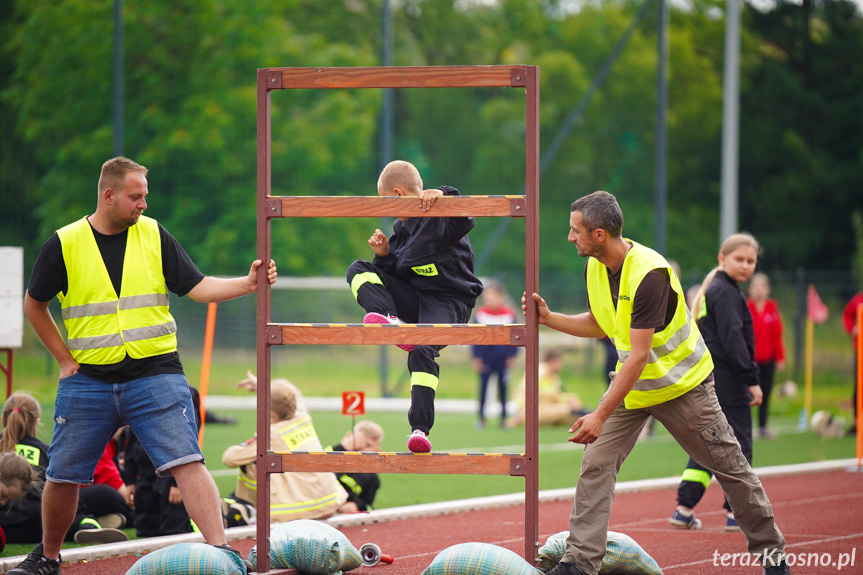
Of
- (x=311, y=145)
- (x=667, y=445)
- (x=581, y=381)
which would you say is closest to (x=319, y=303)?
(x=311, y=145)

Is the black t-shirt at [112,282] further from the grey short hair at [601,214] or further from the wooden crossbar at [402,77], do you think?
the grey short hair at [601,214]

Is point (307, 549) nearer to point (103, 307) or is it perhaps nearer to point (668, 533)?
point (103, 307)

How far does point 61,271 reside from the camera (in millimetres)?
5469

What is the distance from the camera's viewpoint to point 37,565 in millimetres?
5551

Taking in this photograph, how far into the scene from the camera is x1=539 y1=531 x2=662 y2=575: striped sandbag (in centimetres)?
559

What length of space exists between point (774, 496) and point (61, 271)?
21.7 ft

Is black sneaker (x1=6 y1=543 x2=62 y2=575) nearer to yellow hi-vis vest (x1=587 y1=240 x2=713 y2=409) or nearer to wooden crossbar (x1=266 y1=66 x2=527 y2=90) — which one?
wooden crossbar (x1=266 y1=66 x2=527 y2=90)

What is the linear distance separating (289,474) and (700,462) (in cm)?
308

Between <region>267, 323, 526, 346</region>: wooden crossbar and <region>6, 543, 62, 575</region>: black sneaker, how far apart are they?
173cm

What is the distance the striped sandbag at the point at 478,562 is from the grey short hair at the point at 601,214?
163 cm

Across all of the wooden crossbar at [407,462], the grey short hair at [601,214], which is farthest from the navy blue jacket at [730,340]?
the wooden crossbar at [407,462]

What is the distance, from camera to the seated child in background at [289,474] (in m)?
7.30

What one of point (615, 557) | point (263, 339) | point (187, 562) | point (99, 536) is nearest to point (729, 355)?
point (615, 557)

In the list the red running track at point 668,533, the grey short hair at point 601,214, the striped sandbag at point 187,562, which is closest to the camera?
the striped sandbag at point 187,562
